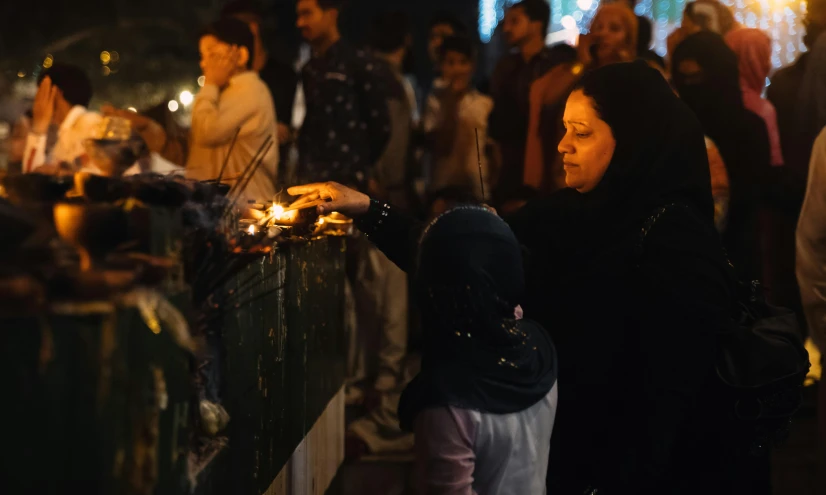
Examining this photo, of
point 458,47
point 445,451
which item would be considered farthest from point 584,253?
point 458,47

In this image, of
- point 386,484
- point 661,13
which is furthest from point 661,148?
point 661,13

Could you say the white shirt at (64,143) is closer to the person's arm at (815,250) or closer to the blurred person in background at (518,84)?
the blurred person in background at (518,84)

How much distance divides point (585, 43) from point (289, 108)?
2151 millimetres

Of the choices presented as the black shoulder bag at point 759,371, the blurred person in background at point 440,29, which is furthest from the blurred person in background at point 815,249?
the blurred person in background at point 440,29

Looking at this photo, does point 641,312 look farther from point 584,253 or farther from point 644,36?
point 644,36

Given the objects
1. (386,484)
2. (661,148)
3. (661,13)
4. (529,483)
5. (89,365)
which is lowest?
(386,484)

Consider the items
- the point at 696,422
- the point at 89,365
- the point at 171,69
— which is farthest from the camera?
the point at 171,69

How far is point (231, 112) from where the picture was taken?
5.96m

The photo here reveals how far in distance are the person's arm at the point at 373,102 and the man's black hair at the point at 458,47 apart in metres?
1.07

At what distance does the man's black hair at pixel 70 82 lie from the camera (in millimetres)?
6250

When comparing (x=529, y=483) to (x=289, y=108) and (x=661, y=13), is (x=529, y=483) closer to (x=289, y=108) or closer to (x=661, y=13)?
(x=289, y=108)

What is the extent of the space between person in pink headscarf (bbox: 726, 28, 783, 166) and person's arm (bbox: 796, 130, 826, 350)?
1.95 m

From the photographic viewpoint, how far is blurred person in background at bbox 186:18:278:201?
5.97 m

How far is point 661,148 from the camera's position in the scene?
3.23 metres
